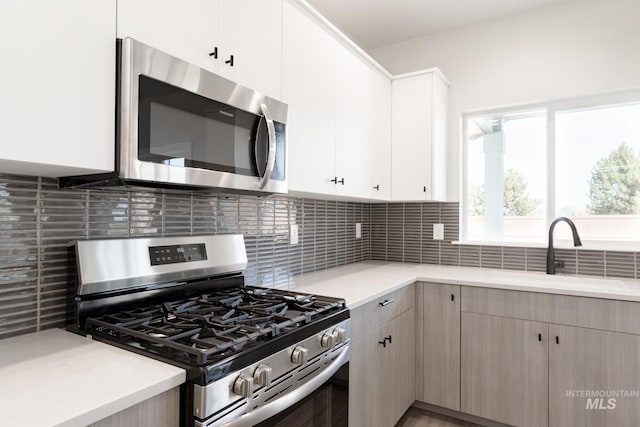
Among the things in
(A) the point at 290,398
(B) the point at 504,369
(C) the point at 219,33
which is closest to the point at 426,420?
(B) the point at 504,369

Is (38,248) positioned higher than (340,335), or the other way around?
(38,248)

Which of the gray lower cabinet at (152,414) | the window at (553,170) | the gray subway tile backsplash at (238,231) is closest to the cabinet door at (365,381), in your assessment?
the gray subway tile backsplash at (238,231)

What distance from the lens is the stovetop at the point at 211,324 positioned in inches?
37.7

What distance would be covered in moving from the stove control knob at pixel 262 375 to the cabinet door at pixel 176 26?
3.20ft

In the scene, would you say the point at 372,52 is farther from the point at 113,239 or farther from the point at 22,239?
the point at 22,239

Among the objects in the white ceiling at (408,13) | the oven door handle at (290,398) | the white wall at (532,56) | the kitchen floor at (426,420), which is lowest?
the kitchen floor at (426,420)

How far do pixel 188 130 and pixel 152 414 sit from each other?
82cm

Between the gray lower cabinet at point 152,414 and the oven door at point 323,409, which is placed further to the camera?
the oven door at point 323,409

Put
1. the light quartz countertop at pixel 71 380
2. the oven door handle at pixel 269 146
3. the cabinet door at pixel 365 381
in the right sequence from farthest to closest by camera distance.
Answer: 1. the cabinet door at pixel 365 381
2. the oven door handle at pixel 269 146
3. the light quartz countertop at pixel 71 380

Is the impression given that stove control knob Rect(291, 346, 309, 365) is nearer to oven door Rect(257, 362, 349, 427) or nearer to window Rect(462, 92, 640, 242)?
oven door Rect(257, 362, 349, 427)

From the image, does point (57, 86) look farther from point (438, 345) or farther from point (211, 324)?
point (438, 345)

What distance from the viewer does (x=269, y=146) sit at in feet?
4.96

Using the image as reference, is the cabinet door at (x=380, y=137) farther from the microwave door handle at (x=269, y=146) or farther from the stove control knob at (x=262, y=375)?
the stove control knob at (x=262, y=375)

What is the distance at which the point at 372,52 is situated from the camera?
3.25 meters
